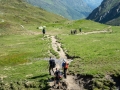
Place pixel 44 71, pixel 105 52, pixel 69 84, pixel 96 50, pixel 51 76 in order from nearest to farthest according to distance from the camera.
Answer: pixel 69 84
pixel 51 76
pixel 44 71
pixel 105 52
pixel 96 50

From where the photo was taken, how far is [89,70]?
3838 cm

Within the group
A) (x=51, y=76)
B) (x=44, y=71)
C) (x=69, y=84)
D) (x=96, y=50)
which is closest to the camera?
(x=69, y=84)

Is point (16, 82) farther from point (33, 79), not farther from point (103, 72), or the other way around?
point (103, 72)

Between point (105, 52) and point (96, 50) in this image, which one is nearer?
point (105, 52)

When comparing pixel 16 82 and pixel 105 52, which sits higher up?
pixel 105 52

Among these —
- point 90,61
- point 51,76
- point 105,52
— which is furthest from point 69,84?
point 105,52

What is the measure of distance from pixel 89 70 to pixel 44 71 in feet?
25.5

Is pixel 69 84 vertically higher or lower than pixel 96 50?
lower

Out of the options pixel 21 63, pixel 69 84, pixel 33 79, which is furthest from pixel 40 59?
pixel 69 84

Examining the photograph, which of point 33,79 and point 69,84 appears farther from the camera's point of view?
point 33,79

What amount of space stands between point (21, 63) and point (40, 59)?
4184 millimetres

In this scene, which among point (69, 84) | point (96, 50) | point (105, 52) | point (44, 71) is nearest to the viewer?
point (69, 84)

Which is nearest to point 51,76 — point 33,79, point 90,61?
point 33,79

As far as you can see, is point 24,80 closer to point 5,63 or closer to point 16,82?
point 16,82
